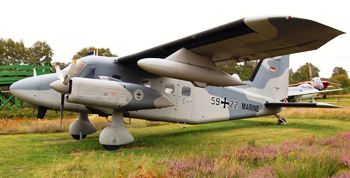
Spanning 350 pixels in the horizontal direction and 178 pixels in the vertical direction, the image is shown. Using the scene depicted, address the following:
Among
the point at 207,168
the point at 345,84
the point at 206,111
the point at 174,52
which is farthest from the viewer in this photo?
the point at 345,84

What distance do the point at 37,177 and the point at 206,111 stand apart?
7.56 meters

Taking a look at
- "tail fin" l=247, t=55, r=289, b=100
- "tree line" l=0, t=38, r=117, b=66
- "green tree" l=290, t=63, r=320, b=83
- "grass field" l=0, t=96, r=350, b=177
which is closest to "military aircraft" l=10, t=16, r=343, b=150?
"grass field" l=0, t=96, r=350, b=177

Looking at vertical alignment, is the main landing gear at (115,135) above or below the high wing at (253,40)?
below

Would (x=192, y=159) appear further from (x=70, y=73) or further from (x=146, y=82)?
(x=146, y=82)

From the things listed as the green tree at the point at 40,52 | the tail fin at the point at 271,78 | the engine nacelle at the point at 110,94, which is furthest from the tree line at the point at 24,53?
the engine nacelle at the point at 110,94

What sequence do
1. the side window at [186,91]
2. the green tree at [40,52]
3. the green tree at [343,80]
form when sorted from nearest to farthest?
1. the side window at [186,91]
2. the green tree at [40,52]
3. the green tree at [343,80]

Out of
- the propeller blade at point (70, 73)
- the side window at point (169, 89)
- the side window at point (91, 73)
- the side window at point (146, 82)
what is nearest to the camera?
the propeller blade at point (70, 73)

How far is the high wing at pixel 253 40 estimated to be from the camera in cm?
703

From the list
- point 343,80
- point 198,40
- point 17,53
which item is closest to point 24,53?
point 17,53

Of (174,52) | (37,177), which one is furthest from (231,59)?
(37,177)

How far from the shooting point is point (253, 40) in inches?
324

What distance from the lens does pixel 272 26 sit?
718cm

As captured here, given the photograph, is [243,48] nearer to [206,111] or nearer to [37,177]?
[206,111]

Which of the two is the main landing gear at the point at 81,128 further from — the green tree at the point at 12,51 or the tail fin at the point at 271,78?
the green tree at the point at 12,51
